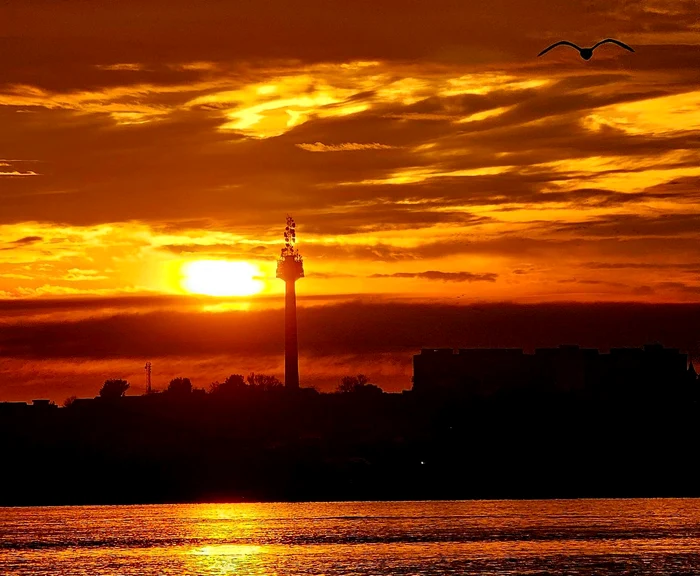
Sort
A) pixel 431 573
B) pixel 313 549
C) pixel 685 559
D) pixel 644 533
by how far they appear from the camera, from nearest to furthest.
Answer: pixel 431 573 < pixel 685 559 < pixel 313 549 < pixel 644 533

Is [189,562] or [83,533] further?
[83,533]

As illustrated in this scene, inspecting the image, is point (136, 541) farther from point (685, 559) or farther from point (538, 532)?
point (685, 559)

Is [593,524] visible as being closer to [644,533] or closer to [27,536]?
[644,533]

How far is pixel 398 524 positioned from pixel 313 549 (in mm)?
44163

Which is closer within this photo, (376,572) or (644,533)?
(376,572)

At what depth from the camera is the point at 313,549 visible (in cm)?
14888

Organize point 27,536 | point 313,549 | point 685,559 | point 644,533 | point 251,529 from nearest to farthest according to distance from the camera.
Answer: point 685,559 < point 313,549 < point 644,533 < point 27,536 < point 251,529

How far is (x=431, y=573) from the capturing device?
11831 cm

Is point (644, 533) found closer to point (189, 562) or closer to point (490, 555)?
point (490, 555)

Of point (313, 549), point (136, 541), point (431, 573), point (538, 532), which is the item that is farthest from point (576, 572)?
point (136, 541)

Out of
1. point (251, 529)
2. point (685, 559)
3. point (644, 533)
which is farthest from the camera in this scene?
point (251, 529)

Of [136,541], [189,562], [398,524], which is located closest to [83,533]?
[136,541]

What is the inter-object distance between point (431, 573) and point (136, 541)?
60.0 m

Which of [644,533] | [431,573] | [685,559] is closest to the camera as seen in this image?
[431,573]
